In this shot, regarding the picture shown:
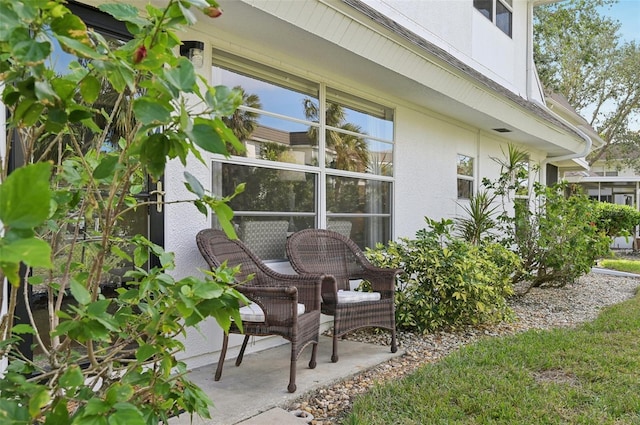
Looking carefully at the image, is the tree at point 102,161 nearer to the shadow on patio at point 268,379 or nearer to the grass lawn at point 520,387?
the shadow on patio at point 268,379

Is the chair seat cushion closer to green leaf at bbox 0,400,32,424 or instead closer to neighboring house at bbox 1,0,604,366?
neighboring house at bbox 1,0,604,366

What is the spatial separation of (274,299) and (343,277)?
1722 mm

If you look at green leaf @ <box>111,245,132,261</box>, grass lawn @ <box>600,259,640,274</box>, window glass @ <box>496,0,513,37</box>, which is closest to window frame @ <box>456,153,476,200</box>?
window glass @ <box>496,0,513,37</box>

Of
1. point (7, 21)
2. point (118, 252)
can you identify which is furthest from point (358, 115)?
point (7, 21)

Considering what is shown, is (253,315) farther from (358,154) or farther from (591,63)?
(591,63)

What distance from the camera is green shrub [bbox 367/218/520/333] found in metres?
5.38

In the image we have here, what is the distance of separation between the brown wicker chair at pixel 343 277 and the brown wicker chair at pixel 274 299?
1.11ft

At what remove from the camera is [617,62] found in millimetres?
23734

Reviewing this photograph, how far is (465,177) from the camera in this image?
8750mm

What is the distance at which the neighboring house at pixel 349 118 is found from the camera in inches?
166

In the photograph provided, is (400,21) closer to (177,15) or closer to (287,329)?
(287,329)

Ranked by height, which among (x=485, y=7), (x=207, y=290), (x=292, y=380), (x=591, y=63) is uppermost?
(x=591, y=63)

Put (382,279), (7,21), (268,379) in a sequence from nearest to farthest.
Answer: (7,21), (268,379), (382,279)

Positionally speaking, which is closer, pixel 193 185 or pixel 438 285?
pixel 193 185
